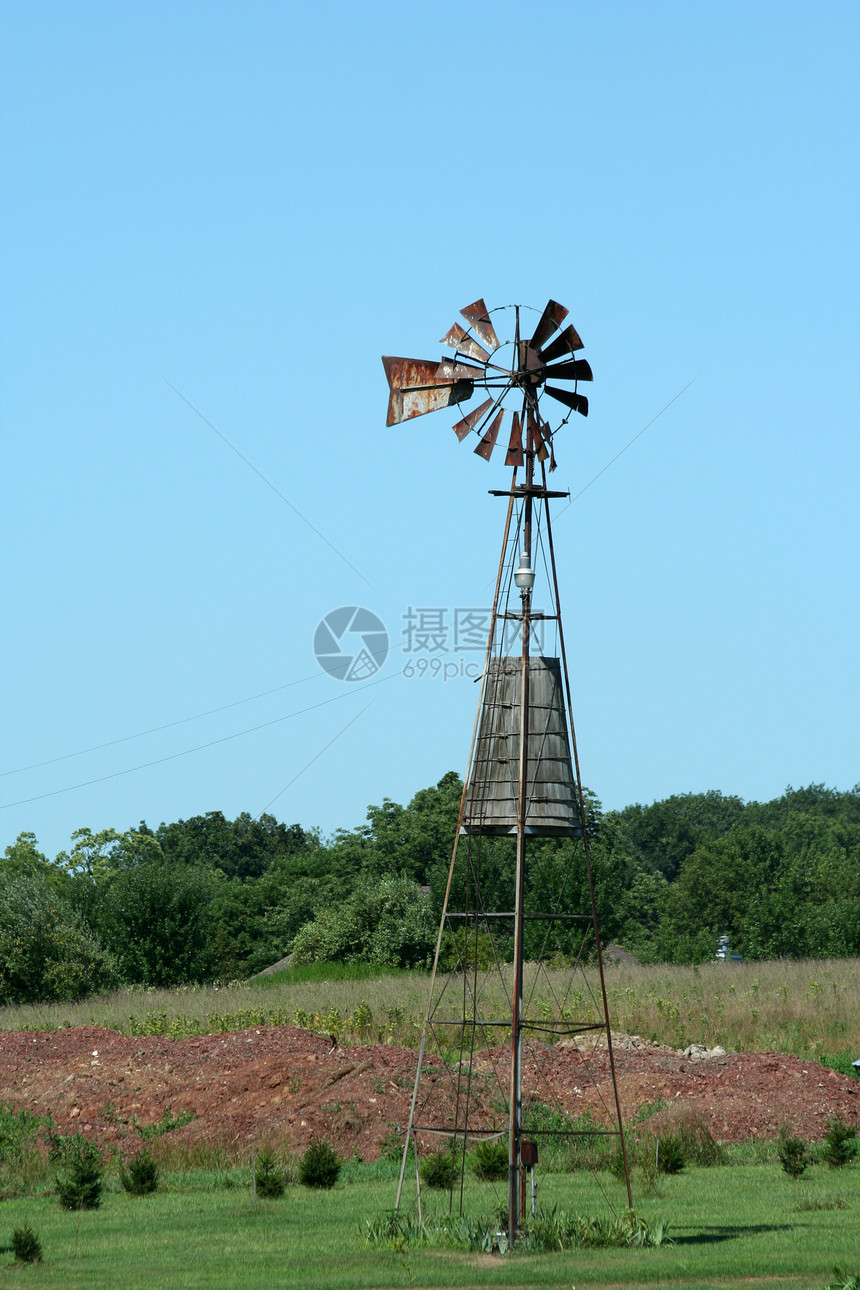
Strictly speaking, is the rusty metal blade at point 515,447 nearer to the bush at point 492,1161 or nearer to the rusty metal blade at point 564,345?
the rusty metal blade at point 564,345

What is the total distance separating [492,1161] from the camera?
19656 millimetres

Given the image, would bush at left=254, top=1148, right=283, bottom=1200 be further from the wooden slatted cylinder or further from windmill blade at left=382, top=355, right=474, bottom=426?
windmill blade at left=382, top=355, right=474, bottom=426

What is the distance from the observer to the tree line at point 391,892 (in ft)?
155

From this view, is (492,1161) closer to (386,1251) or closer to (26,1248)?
(386,1251)

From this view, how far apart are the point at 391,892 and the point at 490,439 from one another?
41474 millimetres

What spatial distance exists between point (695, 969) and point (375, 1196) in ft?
75.3

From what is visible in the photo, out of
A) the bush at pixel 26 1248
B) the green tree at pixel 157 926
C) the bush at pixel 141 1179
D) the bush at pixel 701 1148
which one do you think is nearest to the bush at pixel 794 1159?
the bush at pixel 701 1148

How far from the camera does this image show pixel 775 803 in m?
150

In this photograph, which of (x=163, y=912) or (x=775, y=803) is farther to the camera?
(x=775, y=803)

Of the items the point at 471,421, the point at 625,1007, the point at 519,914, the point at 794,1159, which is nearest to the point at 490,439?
the point at 471,421

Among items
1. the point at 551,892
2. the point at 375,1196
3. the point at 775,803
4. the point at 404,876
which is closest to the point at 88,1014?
the point at 375,1196

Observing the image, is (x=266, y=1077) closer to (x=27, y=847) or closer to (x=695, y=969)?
(x=695, y=969)

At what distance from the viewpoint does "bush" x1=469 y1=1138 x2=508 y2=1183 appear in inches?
770

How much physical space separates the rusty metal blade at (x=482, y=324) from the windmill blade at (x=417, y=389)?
20.3 inches
